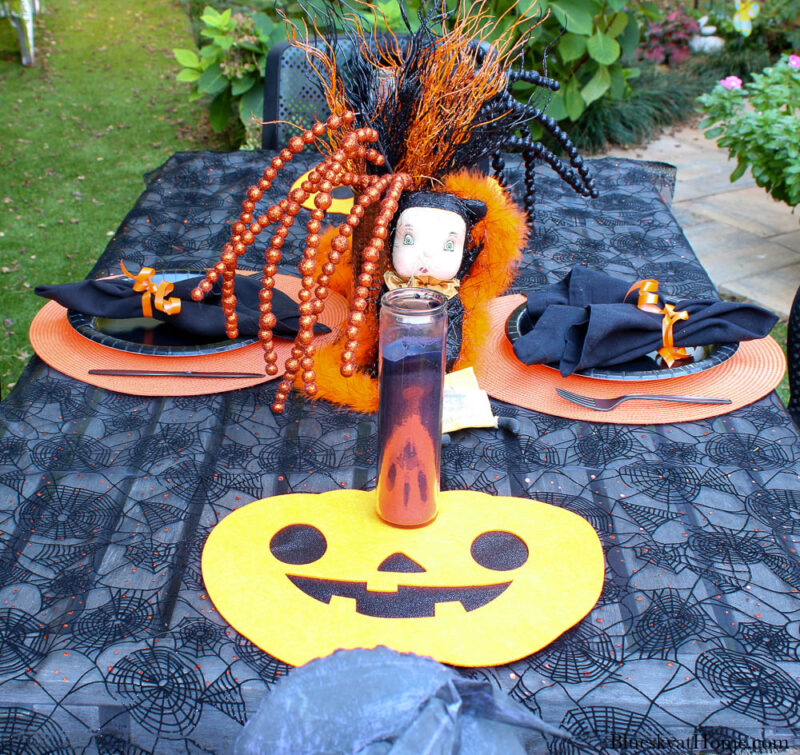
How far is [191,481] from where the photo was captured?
1.11 metres

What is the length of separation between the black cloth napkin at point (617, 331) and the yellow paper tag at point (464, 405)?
0.11m

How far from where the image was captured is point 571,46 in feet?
12.3

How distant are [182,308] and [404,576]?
0.68 meters

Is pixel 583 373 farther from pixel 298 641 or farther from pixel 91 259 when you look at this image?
pixel 91 259

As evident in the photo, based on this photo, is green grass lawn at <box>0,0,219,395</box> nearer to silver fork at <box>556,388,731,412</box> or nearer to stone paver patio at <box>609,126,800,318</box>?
silver fork at <box>556,388,731,412</box>

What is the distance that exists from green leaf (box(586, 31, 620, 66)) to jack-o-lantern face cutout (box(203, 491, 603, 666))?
330 centimetres

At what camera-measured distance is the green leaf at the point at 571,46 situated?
373cm

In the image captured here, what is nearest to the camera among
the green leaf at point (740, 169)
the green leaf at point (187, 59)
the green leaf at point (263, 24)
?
the green leaf at point (740, 169)

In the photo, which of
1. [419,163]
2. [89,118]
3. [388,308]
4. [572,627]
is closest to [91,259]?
[89,118]

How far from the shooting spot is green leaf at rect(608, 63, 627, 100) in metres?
4.14

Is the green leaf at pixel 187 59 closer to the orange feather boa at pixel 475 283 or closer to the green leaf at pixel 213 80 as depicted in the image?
the green leaf at pixel 213 80

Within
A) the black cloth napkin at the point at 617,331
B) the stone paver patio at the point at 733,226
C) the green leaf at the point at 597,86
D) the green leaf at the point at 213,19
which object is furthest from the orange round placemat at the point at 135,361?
the green leaf at the point at 597,86

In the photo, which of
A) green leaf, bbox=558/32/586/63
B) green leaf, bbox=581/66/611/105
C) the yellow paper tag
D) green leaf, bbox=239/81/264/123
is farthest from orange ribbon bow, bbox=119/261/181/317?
green leaf, bbox=581/66/611/105

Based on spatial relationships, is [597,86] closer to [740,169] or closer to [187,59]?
[740,169]
